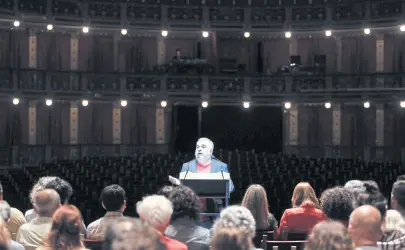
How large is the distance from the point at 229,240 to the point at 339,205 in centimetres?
282

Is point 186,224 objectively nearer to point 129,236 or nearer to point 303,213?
point 129,236

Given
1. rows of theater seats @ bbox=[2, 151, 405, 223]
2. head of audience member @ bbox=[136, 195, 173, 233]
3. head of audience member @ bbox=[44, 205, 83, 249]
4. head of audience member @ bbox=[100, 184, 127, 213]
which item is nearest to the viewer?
head of audience member @ bbox=[44, 205, 83, 249]

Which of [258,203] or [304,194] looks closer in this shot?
[258,203]

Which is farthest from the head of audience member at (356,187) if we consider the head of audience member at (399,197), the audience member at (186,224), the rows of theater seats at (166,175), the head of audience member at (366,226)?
the rows of theater seats at (166,175)

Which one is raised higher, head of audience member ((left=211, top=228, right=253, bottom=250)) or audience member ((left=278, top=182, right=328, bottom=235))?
head of audience member ((left=211, top=228, right=253, bottom=250))

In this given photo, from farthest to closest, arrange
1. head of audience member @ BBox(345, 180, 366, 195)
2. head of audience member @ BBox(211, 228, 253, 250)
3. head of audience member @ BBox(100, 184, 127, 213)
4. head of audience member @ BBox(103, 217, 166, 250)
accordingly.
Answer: head of audience member @ BBox(345, 180, 366, 195)
head of audience member @ BBox(100, 184, 127, 213)
head of audience member @ BBox(211, 228, 253, 250)
head of audience member @ BBox(103, 217, 166, 250)

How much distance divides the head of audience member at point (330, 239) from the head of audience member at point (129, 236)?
1214mm

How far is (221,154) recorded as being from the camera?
34.3 metres

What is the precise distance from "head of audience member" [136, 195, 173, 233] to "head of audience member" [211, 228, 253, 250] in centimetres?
127

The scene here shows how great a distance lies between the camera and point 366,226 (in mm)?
6332

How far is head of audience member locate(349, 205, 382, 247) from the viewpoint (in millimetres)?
6320

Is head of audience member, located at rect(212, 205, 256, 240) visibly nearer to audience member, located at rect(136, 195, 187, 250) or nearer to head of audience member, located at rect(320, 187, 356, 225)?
audience member, located at rect(136, 195, 187, 250)

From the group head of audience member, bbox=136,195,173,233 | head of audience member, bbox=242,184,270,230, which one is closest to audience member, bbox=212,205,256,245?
head of audience member, bbox=136,195,173,233

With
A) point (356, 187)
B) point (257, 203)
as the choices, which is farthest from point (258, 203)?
point (356, 187)
